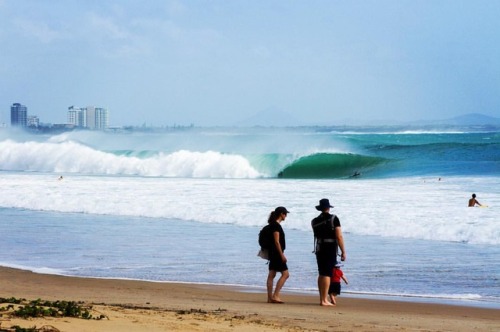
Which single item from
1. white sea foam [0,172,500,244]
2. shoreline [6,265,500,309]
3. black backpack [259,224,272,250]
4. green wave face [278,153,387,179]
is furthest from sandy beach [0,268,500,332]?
green wave face [278,153,387,179]

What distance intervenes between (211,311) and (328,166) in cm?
4069

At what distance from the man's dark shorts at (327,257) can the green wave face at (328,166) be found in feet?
116

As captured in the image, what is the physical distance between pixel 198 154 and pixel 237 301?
37.6m

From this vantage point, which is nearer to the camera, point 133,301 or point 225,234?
point 133,301

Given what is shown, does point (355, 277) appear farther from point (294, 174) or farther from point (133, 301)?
point (294, 174)

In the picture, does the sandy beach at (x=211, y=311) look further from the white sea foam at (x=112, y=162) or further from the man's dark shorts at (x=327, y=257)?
the white sea foam at (x=112, y=162)

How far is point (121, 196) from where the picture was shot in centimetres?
2630

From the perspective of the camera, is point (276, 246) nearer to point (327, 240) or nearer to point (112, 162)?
point (327, 240)

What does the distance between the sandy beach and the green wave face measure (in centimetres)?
3483

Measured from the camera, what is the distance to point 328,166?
4903cm

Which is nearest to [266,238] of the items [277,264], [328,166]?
[277,264]

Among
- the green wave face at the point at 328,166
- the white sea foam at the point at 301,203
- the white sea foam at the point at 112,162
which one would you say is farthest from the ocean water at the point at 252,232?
the white sea foam at the point at 112,162

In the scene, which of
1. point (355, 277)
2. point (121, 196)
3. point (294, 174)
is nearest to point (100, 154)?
point (294, 174)

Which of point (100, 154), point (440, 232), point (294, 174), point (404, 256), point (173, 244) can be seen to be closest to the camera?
point (404, 256)
